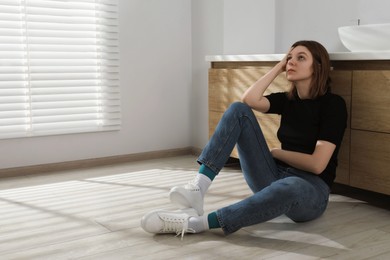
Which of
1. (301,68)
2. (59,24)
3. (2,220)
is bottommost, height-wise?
(2,220)

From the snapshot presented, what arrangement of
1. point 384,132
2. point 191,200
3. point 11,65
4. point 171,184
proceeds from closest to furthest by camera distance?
point 191,200 → point 384,132 → point 171,184 → point 11,65

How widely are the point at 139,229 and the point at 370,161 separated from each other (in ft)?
3.43

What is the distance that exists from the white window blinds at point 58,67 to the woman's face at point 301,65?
61.8 inches

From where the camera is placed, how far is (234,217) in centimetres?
173

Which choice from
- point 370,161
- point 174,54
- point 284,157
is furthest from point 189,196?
point 174,54

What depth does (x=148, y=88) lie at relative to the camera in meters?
3.46

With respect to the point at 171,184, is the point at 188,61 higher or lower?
higher

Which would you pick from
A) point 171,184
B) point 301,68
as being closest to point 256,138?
point 301,68

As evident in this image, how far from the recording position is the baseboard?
9.90 feet

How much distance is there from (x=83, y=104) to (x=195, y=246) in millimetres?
1737

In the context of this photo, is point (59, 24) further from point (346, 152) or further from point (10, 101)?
point (346, 152)

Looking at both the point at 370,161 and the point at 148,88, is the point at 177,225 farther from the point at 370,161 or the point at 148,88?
the point at 148,88

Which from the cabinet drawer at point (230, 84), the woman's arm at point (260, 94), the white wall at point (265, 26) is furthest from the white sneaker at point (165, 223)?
the white wall at point (265, 26)

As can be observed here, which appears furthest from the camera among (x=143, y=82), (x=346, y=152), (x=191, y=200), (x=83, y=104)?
(x=143, y=82)
